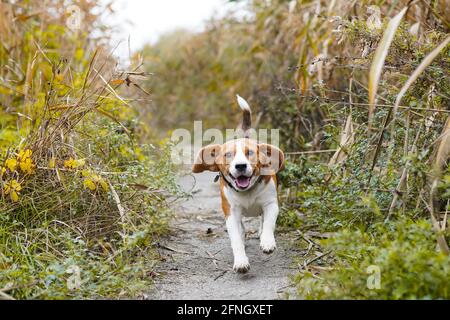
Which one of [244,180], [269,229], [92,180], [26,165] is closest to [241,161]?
[244,180]

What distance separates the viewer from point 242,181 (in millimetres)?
3791

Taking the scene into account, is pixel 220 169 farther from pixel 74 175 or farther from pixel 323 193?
pixel 74 175

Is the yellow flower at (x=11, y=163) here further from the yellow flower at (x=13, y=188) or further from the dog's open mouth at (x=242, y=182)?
the dog's open mouth at (x=242, y=182)

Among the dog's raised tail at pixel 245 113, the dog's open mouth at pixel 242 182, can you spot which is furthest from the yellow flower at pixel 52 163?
the dog's raised tail at pixel 245 113

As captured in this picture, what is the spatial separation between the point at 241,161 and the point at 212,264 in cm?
68

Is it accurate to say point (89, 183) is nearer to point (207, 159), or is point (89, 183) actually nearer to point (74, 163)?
point (74, 163)

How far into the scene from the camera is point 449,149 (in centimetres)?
289

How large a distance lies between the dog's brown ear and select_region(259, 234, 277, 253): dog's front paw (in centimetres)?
74

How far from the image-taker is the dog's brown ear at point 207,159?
4113 mm

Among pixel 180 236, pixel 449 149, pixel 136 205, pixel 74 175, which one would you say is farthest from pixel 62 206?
pixel 449 149

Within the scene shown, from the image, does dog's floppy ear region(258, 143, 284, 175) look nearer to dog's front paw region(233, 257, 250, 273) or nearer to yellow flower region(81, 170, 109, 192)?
dog's front paw region(233, 257, 250, 273)

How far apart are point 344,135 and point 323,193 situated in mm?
430

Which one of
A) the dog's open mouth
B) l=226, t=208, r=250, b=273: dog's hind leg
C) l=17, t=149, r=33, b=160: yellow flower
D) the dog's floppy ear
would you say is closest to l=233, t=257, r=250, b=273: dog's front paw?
l=226, t=208, r=250, b=273: dog's hind leg

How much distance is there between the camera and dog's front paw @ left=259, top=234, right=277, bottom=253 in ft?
11.5
